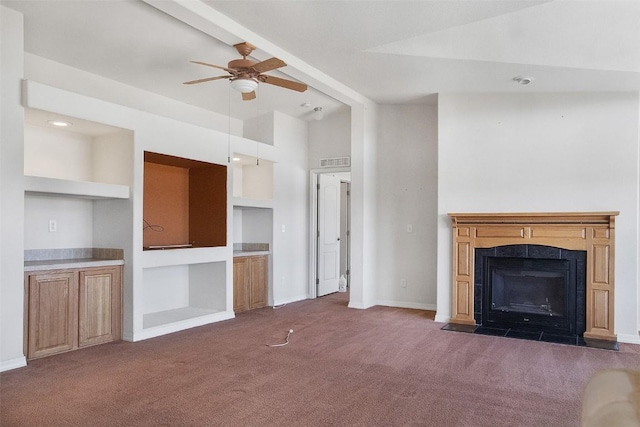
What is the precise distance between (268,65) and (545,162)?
3.47m

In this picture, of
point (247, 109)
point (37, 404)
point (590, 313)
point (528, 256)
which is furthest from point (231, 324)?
point (590, 313)

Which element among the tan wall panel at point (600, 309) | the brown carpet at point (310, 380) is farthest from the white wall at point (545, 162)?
the brown carpet at point (310, 380)

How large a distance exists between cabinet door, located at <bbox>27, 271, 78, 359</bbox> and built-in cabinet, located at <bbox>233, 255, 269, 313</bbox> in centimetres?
229

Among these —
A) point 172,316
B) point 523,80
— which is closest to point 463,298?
point 523,80

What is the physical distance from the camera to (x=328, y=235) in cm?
815

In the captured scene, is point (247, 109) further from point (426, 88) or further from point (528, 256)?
point (528, 256)

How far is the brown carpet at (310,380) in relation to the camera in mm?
2920

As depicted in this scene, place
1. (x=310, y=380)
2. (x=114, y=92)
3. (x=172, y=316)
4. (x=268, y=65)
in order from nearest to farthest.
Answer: (x=310, y=380)
(x=268, y=65)
(x=114, y=92)
(x=172, y=316)

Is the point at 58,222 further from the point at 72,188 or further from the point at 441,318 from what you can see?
the point at 441,318

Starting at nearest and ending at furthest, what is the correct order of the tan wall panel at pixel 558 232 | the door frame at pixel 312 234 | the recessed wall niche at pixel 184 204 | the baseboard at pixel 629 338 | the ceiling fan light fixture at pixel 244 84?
the ceiling fan light fixture at pixel 244 84 → the baseboard at pixel 629 338 → the tan wall panel at pixel 558 232 → the recessed wall niche at pixel 184 204 → the door frame at pixel 312 234

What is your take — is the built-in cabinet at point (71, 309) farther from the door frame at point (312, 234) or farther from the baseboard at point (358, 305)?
the door frame at point (312, 234)

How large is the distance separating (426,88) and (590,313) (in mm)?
3228

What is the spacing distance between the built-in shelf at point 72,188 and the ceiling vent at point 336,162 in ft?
11.7

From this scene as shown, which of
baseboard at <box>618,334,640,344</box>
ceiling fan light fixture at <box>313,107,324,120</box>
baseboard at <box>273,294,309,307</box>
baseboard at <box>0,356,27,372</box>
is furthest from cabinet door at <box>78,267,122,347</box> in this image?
baseboard at <box>618,334,640,344</box>
